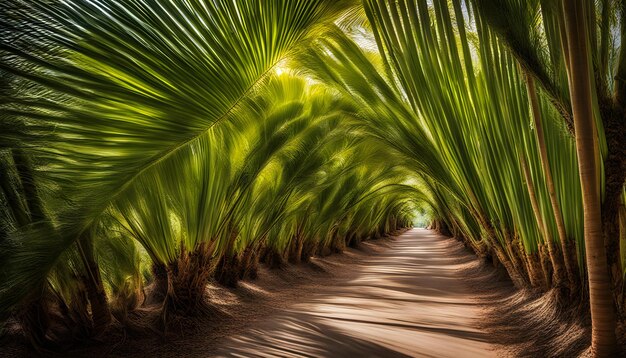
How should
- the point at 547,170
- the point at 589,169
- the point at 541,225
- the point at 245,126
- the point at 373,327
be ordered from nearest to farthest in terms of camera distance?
the point at 589,169 < the point at 547,170 < the point at 541,225 < the point at 373,327 < the point at 245,126

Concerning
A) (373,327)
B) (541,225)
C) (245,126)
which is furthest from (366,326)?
(245,126)

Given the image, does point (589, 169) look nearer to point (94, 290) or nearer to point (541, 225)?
point (541, 225)

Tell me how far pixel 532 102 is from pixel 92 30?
9.39 feet

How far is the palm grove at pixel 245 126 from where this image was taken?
2025 millimetres

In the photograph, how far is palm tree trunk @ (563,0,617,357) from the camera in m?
1.93

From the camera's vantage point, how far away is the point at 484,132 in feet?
12.4

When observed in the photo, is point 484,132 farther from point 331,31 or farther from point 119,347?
point 119,347

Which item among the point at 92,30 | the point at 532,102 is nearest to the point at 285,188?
the point at 532,102

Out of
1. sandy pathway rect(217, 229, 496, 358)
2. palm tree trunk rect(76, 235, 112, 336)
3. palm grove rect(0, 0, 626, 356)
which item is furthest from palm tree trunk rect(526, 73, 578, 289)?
palm tree trunk rect(76, 235, 112, 336)

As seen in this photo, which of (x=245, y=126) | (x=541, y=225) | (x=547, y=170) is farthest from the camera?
(x=245, y=126)

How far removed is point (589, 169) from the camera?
1.97 m

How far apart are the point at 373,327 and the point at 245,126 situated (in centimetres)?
230

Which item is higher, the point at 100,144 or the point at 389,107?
the point at 389,107

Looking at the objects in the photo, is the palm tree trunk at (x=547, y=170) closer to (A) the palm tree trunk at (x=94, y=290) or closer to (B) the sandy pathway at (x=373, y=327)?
(B) the sandy pathway at (x=373, y=327)
